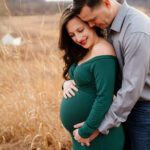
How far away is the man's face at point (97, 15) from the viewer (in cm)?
176

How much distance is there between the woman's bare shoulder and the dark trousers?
51cm

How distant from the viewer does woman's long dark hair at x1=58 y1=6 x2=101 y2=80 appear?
193 cm

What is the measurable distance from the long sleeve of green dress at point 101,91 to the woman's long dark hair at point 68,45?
389mm

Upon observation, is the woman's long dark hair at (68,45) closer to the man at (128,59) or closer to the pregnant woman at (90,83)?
the pregnant woman at (90,83)

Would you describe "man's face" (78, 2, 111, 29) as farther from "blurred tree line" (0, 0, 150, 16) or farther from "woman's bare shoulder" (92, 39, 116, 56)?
"blurred tree line" (0, 0, 150, 16)

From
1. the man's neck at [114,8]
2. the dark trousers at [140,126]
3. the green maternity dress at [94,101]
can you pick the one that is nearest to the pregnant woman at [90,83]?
the green maternity dress at [94,101]

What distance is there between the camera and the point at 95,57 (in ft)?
5.83

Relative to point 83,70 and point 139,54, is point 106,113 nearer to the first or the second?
point 83,70

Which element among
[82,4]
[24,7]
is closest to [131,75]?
[82,4]

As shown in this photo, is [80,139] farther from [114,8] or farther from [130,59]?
[114,8]

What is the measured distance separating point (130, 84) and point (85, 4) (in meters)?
0.69

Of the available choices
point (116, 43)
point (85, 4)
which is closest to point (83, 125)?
point (116, 43)

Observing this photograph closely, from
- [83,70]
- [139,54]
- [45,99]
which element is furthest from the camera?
[45,99]

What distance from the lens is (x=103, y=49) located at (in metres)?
1.79
